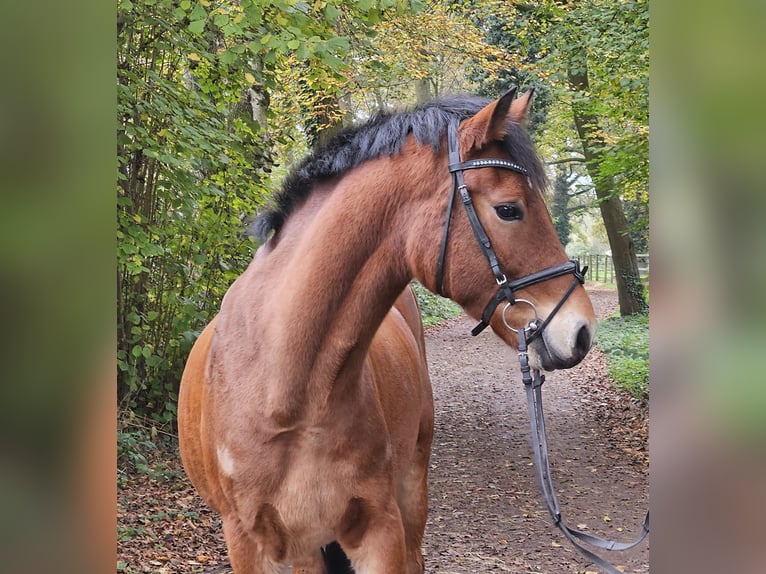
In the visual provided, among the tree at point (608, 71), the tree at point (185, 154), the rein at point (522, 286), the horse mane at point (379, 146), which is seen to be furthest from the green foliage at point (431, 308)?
the rein at point (522, 286)

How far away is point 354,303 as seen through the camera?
2.14m

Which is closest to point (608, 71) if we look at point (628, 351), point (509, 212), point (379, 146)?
point (379, 146)

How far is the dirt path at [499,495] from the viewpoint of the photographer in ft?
15.7

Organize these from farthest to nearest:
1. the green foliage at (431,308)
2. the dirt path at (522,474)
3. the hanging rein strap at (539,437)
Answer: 1. the green foliage at (431,308)
2. the dirt path at (522,474)
3. the hanging rein strap at (539,437)

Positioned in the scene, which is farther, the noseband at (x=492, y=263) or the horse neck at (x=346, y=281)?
the horse neck at (x=346, y=281)

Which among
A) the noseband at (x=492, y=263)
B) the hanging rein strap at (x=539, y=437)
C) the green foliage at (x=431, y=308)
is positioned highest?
the noseband at (x=492, y=263)

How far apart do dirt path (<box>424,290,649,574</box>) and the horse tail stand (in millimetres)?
995

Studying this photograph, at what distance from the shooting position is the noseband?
1951 mm

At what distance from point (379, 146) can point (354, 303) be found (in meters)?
0.54

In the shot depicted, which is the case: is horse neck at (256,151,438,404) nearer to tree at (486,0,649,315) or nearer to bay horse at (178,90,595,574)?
bay horse at (178,90,595,574)

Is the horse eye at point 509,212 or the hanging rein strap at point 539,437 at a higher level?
the horse eye at point 509,212

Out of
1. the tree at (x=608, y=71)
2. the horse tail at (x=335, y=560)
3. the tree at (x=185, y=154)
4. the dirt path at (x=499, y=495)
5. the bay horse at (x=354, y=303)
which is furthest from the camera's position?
the tree at (x=608, y=71)

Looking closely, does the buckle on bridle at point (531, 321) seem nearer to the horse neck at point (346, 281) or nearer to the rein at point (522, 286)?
the rein at point (522, 286)
